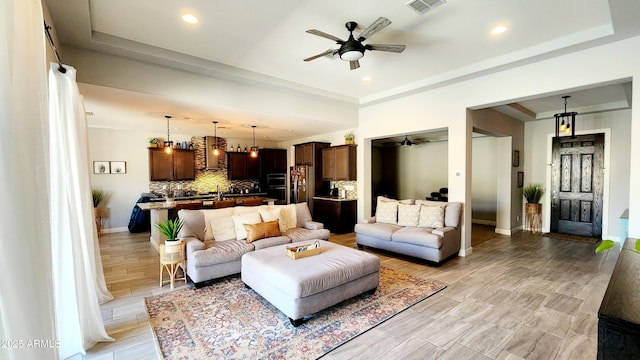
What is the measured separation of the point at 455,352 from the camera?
2312 mm

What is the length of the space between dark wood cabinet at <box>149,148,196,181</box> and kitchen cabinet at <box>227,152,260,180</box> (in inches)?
43.1

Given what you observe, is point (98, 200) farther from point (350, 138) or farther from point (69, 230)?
point (350, 138)

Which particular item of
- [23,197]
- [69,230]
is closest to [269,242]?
[69,230]

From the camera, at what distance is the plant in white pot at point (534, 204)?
679cm

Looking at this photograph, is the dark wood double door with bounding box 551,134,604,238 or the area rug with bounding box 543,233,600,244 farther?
the dark wood double door with bounding box 551,134,604,238

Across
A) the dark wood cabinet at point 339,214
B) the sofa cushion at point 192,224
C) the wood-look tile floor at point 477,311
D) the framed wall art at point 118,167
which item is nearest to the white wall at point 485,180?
the wood-look tile floor at point 477,311

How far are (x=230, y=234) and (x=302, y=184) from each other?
3.90 m

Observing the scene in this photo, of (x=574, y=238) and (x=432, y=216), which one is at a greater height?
(x=432, y=216)

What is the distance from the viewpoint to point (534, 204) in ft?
22.3

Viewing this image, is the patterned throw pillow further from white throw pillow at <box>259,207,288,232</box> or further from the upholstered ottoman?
white throw pillow at <box>259,207,288,232</box>

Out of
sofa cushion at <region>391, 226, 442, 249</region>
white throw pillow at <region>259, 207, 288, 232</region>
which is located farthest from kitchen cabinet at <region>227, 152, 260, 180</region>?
sofa cushion at <region>391, 226, 442, 249</region>

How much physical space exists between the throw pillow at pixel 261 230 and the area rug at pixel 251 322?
74 centimetres

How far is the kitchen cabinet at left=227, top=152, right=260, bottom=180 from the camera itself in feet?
29.0

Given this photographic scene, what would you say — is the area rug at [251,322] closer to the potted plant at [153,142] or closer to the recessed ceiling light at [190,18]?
the recessed ceiling light at [190,18]
